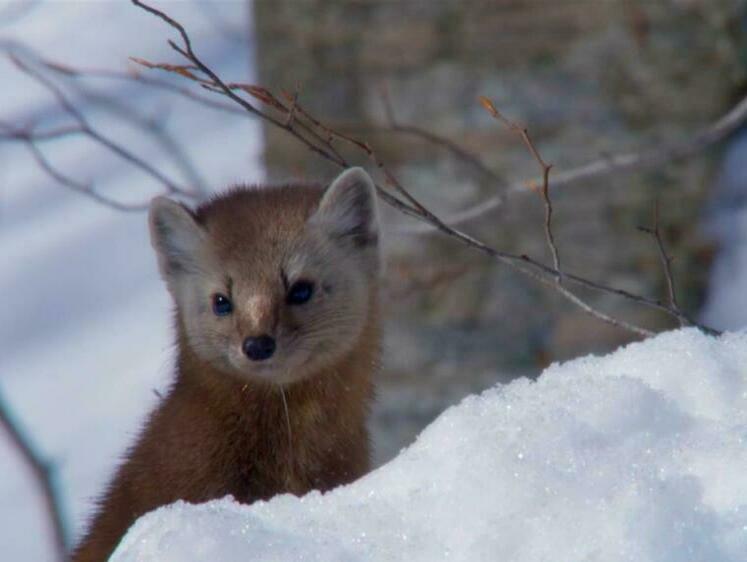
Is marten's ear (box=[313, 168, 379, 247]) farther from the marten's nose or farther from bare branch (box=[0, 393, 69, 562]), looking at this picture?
bare branch (box=[0, 393, 69, 562])

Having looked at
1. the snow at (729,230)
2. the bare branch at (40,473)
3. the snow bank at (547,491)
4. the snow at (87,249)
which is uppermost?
the snow bank at (547,491)

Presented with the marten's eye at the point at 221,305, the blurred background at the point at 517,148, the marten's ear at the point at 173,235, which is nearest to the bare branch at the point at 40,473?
the marten's ear at the point at 173,235

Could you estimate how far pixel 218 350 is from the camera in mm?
3283

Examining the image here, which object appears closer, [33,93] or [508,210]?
[508,210]

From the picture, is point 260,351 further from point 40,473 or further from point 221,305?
point 40,473

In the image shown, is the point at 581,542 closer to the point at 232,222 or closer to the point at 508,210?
the point at 232,222

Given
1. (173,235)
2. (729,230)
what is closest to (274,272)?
(173,235)

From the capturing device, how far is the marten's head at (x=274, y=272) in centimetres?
324

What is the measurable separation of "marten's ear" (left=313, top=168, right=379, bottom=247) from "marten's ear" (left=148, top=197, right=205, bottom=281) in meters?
0.30

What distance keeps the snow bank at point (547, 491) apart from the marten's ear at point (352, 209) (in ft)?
4.67

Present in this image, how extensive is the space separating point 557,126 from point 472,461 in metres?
4.84

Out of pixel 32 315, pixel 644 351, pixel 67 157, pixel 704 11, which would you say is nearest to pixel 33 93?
pixel 67 157

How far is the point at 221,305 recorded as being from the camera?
11.0 ft

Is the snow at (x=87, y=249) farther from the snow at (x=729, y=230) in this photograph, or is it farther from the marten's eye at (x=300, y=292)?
the marten's eye at (x=300, y=292)
